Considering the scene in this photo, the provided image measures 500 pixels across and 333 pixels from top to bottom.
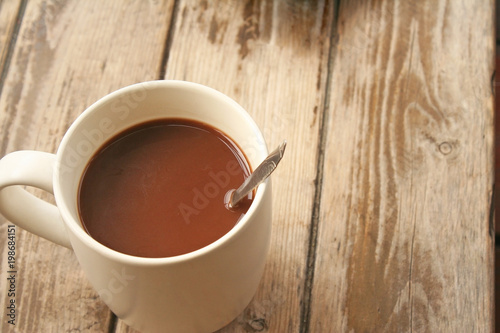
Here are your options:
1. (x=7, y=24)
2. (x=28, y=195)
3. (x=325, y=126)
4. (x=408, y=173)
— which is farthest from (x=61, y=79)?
(x=408, y=173)

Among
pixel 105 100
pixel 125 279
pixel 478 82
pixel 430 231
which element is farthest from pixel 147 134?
pixel 478 82

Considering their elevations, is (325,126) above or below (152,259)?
above

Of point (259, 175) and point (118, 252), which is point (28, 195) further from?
point (259, 175)

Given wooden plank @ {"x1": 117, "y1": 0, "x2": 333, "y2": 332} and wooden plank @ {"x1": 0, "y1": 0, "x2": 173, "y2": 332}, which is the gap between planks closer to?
wooden plank @ {"x1": 117, "y1": 0, "x2": 333, "y2": 332}

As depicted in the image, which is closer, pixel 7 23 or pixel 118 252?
pixel 118 252

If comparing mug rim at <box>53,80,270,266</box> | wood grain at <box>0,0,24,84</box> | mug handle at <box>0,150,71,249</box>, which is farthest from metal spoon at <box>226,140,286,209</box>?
wood grain at <box>0,0,24,84</box>

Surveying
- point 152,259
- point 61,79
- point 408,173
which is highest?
point 61,79

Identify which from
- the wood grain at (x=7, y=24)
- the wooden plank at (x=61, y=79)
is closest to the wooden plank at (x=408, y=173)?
the wooden plank at (x=61, y=79)
